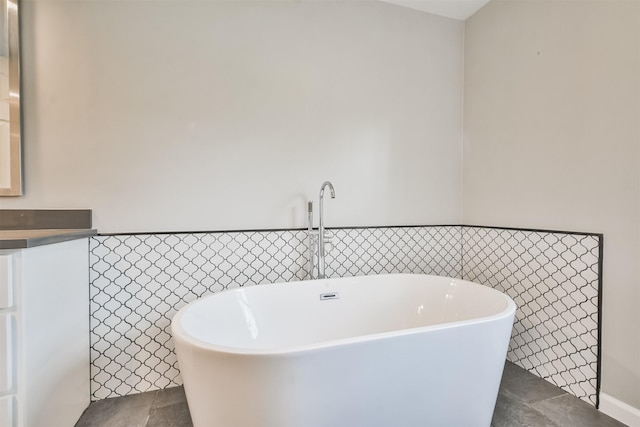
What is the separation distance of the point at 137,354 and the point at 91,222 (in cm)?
79

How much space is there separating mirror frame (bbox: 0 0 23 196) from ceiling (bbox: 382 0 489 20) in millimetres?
2219

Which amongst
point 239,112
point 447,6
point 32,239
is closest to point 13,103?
point 32,239

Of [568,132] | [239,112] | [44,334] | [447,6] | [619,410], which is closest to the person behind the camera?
[44,334]

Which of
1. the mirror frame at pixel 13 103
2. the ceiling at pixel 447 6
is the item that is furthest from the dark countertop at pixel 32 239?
the ceiling at pixel 447 6

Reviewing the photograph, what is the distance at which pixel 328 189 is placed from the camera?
202cm

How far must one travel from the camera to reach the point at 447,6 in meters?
2.19

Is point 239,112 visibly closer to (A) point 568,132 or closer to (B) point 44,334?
(B) point 44,334

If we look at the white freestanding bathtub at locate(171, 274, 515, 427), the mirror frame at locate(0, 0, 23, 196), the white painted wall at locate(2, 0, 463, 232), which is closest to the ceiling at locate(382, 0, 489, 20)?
the white painted wall at locate(2, 0, 463, 232)

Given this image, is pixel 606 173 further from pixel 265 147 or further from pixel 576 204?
pixel 265 147

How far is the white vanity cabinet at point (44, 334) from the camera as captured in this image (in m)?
1.02

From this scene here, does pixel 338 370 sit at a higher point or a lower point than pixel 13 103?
lower

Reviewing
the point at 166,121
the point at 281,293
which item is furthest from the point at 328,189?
the point at 166,121

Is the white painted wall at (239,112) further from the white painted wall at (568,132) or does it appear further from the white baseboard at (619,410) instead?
the white baseboard at (619,410)

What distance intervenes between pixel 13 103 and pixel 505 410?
2.94m
